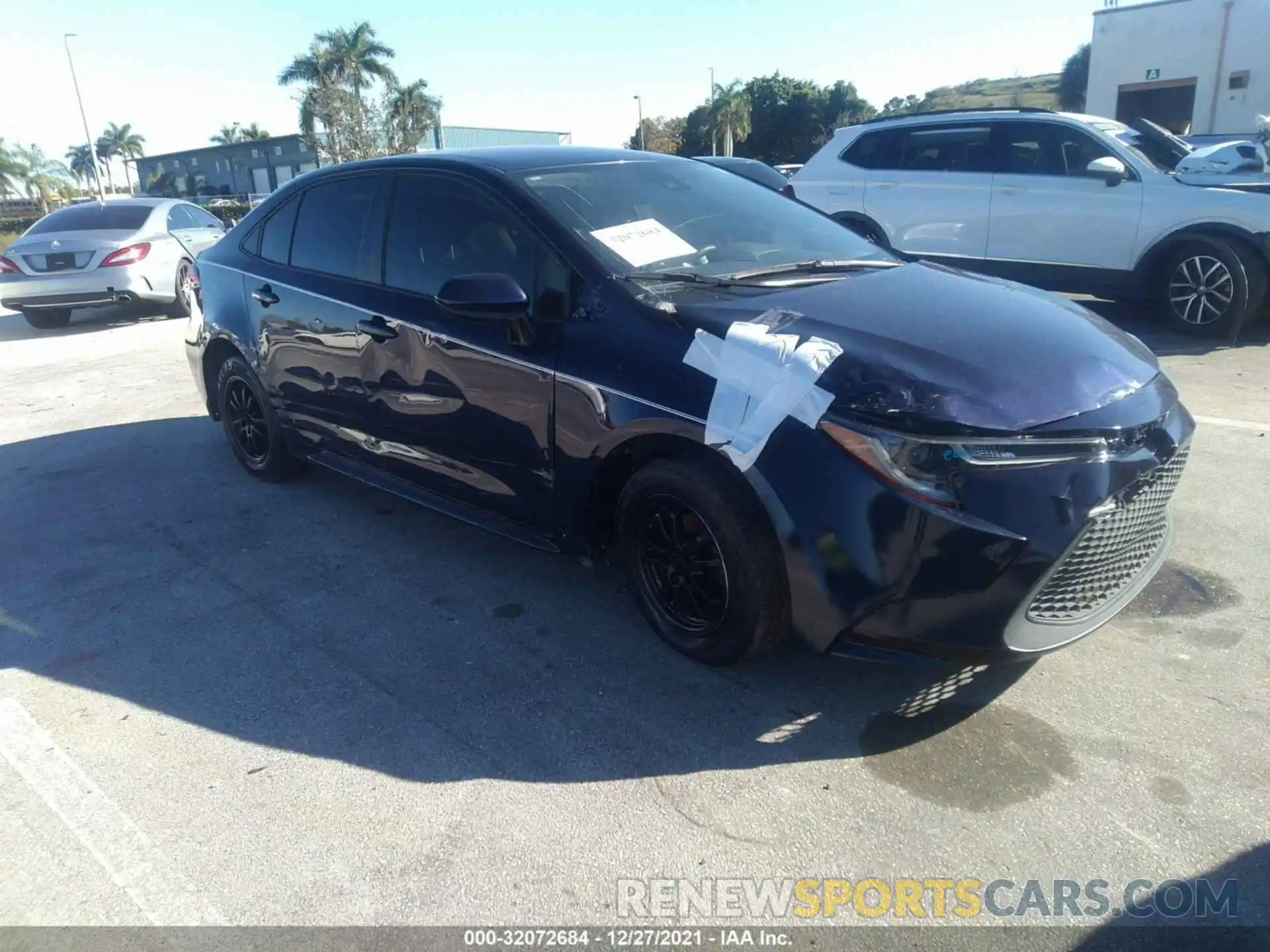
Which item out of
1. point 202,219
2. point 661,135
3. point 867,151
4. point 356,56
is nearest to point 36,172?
point 356,56

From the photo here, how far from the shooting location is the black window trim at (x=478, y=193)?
11.1ft

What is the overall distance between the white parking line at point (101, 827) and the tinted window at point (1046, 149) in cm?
845

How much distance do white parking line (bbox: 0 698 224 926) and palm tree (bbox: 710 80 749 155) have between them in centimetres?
5641

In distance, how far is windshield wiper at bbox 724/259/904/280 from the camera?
3504 millimetres

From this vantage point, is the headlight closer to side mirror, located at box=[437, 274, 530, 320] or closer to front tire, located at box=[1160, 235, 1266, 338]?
side mirror, located at box=[437, 274, 530, 320]

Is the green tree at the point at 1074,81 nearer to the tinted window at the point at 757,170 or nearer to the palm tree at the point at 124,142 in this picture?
the tinted window at the point at 757,170

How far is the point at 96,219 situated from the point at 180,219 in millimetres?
1064

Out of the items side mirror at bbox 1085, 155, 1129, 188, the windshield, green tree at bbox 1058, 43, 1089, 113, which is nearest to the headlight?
the windshield

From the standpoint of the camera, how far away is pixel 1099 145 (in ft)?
26.5

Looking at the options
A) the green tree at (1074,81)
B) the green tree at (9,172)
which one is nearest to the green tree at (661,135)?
the green tree at (1074,81)

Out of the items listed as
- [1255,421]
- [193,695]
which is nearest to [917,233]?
[1255,421]

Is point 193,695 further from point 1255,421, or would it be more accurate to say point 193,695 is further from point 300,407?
point 1255,421

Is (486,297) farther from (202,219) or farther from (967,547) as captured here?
(202,219)

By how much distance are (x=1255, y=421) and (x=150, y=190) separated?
8257 centimetres
